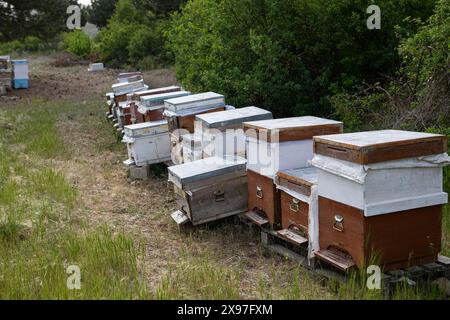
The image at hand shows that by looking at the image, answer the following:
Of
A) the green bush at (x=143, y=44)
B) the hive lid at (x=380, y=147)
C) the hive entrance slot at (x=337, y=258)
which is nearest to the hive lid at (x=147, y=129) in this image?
the hive lid at (x=380, y=147)

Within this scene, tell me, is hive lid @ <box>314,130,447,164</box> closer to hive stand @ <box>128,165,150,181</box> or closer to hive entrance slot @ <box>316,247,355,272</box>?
hive entrance slot @ <box>316,247,355,272</box>

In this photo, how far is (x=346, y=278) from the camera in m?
3.89

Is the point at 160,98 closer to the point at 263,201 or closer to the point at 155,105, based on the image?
the point at 155,105

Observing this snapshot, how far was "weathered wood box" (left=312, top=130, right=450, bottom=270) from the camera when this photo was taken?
3648mm

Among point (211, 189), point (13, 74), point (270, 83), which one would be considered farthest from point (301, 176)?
point (13, 74)

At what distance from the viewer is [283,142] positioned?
467 centimetres

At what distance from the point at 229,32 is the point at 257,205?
4.64 meters

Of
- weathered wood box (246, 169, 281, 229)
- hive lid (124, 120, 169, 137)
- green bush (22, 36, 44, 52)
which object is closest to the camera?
weathered wood box (246, 169, 281, 229)

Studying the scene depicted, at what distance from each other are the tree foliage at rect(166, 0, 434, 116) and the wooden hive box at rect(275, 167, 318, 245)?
386cm

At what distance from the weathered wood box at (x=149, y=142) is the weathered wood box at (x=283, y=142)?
8.70 feet

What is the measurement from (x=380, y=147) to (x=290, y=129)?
46.3 inches

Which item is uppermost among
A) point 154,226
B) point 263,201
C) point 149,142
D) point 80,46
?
point 80,46

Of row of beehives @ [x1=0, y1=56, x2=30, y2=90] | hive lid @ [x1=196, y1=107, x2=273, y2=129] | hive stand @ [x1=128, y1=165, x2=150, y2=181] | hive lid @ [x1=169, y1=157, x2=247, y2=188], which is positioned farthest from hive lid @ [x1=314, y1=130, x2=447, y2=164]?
row of beehives @ [x1=0, y1=56, x2=30, y2=90]

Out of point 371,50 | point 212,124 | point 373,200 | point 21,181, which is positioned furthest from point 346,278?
point 371,50
